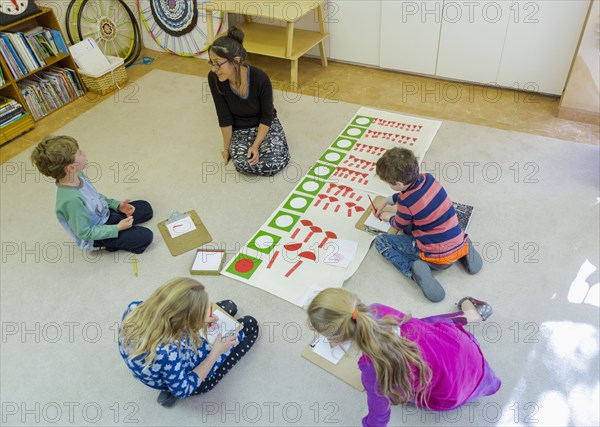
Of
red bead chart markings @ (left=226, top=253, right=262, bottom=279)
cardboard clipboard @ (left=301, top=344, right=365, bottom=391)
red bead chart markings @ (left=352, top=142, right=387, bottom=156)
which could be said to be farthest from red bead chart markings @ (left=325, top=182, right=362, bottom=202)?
cardboard clipboard @ (left=301, top=344, right=365, bottom=391)

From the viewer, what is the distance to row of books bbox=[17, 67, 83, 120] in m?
3.42

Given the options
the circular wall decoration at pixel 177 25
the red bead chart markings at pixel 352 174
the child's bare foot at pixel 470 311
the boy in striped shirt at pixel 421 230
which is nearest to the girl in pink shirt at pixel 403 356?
the child's bare foot at pixel 470 311

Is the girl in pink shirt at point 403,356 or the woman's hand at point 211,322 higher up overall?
the girl in pink shirt at point 403,356

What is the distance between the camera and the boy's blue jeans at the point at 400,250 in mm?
2205

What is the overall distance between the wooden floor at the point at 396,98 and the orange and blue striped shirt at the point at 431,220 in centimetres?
142

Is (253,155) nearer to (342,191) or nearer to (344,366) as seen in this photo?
(342,191)

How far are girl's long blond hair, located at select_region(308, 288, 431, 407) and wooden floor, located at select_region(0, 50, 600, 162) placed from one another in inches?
90.3

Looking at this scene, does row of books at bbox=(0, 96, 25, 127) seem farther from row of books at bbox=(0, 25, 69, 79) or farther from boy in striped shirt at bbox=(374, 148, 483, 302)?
boy in striped shirt at bbox=(374, 148, 483, 302)

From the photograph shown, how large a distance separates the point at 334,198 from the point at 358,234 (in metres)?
0.32

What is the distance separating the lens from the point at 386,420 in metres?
1.57

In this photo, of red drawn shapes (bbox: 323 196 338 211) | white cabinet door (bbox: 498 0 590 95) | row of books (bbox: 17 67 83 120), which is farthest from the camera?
row of books (bbox: 17 67 83 120)

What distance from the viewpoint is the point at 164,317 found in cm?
143

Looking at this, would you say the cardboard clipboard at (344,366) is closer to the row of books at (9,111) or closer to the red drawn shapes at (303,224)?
the red drawn shapes at (303,224)

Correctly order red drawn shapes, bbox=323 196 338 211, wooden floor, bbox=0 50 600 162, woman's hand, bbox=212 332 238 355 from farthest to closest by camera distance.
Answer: wooden floor, bbox=0 50 600 162
red drawn shapes, bbox=323 196 338 211
woman's hand, bbox=212 332 238 355
